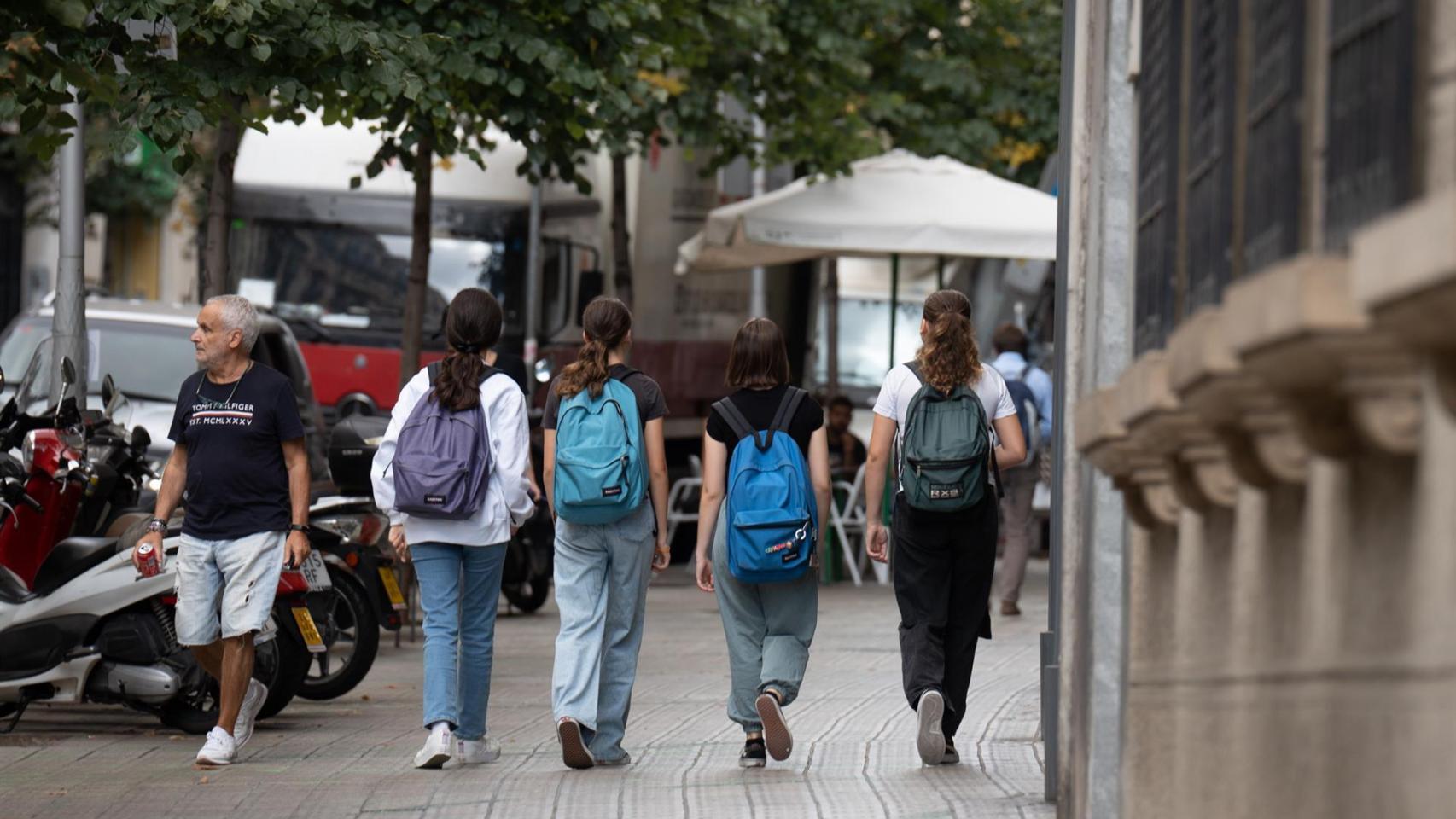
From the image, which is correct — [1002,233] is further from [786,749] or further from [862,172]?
[786,749]

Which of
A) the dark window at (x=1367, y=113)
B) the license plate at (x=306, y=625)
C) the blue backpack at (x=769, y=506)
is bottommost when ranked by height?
the license plate at (x=306, y=625)

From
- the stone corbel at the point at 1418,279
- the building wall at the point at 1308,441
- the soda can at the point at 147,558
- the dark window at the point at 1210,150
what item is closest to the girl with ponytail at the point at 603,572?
the soda can at the point at 147,558

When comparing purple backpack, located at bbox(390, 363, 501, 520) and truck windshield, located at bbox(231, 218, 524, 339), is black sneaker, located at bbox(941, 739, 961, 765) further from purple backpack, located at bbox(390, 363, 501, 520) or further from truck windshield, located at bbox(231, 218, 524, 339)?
truck windshield, located at bbox(231, 218, 524, 339)

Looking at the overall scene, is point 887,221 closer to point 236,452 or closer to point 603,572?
point 603,572

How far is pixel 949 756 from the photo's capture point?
26.6 ft

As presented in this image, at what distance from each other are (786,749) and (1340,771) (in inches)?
198

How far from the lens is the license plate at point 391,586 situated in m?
10.6

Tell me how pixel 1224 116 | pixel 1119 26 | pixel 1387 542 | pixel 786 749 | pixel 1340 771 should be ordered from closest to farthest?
pixel 1387 542 → pixel 1340 771 → pixel 1224 116 → pixel 1119 26 → pixel 786 749

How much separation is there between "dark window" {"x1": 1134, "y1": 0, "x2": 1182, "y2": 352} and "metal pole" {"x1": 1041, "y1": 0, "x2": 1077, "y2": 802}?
1.24 m

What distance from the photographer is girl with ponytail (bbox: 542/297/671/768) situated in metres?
8.03

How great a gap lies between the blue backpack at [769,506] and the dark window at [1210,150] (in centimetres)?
348

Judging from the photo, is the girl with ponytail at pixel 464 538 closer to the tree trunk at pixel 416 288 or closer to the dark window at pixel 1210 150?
the dark window at pixel 1210 150

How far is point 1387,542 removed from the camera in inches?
106

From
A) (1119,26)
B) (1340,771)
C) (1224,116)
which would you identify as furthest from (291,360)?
(1340,771)
